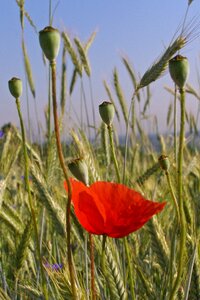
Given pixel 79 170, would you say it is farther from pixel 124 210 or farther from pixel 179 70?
pixel 179 70

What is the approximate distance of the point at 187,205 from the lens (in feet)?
3.67

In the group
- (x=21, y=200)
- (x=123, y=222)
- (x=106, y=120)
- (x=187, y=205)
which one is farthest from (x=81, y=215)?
(x=21, y=200)

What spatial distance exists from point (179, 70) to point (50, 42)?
0.54 feet

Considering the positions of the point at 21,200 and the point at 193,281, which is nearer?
the point at 193,281

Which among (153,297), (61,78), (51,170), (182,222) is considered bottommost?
(153,297)

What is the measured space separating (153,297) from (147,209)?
320mm

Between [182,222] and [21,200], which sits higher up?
[21,200]

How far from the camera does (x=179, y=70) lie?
656 mm

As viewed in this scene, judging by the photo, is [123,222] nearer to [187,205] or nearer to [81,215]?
[81,215]

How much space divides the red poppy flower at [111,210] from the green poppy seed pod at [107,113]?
12 centimetres

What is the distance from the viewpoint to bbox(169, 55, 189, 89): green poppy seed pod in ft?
2.14

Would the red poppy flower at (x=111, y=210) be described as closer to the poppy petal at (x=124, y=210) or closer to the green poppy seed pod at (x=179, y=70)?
the poppy petal at (x=124, y=210)

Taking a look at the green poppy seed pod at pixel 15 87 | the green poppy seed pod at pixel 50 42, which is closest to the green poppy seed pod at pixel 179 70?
the green poppy seed pod at pixel 50 42

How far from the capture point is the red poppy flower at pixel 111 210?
72cm
